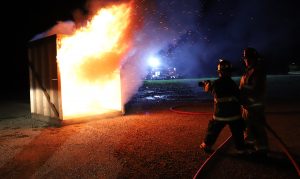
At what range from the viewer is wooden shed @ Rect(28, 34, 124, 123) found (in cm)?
989

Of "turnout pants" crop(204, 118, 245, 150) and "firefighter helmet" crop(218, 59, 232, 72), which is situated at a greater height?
"firefighter helmet" crop(218, 59, 232, 72)

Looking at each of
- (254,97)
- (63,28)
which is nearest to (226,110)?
(254,97)

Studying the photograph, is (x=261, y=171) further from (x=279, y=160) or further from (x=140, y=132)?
(x=140, y=132)

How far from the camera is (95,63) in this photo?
11.6 meters

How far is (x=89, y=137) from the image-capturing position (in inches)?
314

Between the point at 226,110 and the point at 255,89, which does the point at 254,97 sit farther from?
the point at 226,110

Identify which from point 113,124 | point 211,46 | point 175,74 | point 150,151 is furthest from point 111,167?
point 211,46

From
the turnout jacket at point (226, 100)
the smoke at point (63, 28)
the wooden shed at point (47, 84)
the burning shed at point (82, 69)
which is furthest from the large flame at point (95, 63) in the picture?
the turnout jacket at point (226, 100)

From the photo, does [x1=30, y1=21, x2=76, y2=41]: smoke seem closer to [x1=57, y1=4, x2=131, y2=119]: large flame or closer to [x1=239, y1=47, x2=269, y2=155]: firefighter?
[x1=57, y1=4, x2=131, y2=119]: large flame

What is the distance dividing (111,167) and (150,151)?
123cm

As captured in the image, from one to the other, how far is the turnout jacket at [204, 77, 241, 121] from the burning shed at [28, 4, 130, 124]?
5880 millimetres

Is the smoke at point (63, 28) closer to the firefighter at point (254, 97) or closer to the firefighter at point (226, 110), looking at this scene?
the firefighter at point (226, 110)

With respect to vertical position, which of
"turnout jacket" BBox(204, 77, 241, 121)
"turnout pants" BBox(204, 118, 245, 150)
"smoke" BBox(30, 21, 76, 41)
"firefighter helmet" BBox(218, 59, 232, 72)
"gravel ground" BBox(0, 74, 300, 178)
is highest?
"smoke" BBox(30, 21, 76, 41)

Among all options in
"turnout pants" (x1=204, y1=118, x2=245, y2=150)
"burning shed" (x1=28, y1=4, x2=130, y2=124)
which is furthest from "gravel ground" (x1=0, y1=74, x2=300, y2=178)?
"burning shed" (x1=28, y1=4, x2=130, y2=124)
